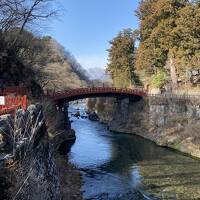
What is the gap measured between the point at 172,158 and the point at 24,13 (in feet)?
68.0

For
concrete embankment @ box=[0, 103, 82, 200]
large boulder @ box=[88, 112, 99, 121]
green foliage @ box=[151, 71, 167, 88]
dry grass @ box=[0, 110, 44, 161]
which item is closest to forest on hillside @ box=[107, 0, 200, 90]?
green foliage @ box=[151, 71, 167, 88]

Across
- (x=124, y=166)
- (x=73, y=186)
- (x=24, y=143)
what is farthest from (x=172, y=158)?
(x=24, y=143)

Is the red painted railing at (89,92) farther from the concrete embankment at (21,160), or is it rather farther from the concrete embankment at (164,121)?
the concrete embankment at (21,160)

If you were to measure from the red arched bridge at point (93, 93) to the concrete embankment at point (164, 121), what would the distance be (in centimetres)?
162

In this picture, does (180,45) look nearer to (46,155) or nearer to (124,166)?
(124,166)

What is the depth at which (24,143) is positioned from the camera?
17.7m

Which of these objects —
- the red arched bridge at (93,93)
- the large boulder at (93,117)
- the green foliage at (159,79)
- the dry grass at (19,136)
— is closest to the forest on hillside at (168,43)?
the green foliage at (159,79)

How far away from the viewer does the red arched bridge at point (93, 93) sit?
6122 centimetres

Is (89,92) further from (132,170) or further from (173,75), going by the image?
(132,170)

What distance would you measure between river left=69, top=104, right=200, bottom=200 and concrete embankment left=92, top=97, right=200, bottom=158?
1.91 m

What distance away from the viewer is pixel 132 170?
3950 centimetres

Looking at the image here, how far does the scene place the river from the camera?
103ft

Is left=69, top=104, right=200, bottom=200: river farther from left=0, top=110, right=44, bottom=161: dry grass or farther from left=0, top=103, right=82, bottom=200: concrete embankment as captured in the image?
left=0, top=110, right=44, bottom=161: dry grass

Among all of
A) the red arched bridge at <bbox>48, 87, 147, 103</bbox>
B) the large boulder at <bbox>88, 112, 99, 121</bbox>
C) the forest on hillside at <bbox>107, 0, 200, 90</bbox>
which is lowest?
the large boulder at <bbox>88, 112, 99, 121</bbox>
